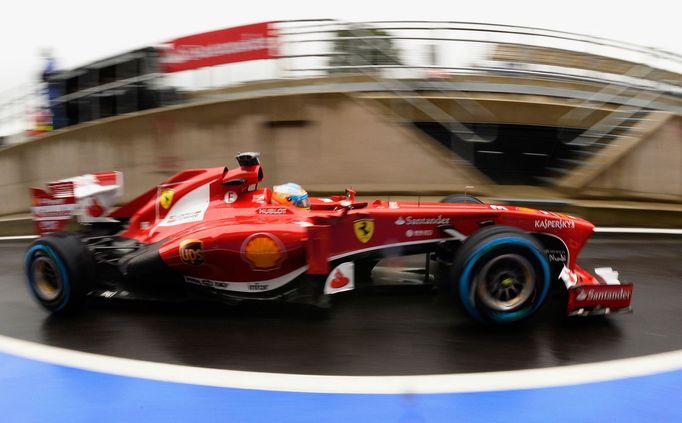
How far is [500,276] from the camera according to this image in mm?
3492

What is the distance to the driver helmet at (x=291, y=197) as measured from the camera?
14.1 feet

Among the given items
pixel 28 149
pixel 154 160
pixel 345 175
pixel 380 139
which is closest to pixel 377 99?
pixel 380 139

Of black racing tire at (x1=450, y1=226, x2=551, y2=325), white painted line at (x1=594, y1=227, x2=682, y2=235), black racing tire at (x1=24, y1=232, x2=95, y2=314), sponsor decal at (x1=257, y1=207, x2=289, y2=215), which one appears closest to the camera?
black racing tire at (x1=450, y1=226, x2=551, y2=325)

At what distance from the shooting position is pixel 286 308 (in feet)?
13.5

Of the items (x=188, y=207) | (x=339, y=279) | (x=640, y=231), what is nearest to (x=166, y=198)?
(x=188, y=207)

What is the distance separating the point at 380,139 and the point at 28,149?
8000 mm

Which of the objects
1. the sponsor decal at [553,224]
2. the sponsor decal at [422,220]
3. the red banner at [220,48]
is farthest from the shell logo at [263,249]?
the red banner at [220,48]

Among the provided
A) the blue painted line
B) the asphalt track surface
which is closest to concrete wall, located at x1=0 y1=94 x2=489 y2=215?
the asphalt track surface

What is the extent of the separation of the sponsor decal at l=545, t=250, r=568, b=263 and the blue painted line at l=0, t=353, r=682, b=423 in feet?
3.63

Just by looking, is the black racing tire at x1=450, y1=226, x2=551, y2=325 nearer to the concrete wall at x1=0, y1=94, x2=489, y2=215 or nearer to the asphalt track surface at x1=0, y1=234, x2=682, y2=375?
the asphalt track surface at x1=0, y1=234, x2=682, y2=375

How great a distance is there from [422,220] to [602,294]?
138 centimetres

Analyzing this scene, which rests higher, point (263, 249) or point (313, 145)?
point (313, 145)

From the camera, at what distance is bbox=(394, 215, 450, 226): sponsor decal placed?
380 centimetres

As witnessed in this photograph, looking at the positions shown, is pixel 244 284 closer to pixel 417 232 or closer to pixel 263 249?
pixel 263 249
